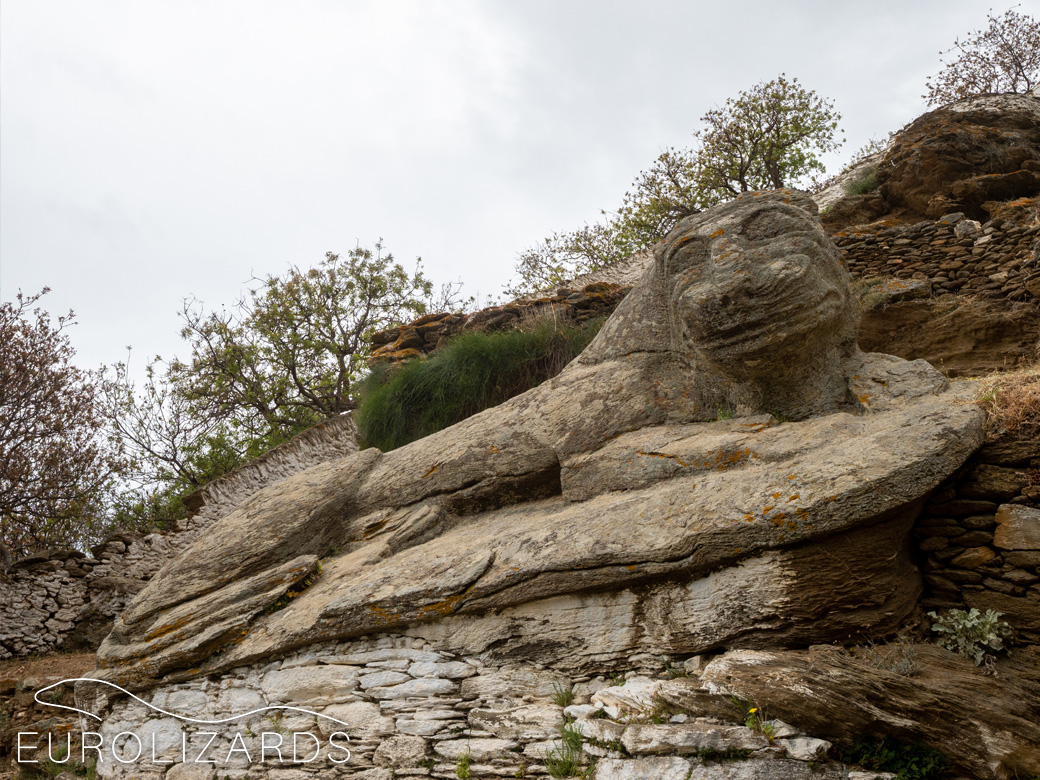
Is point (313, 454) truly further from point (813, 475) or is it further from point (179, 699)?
point (813, 475)

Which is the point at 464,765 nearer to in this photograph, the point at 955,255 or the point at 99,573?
the point at 955,255

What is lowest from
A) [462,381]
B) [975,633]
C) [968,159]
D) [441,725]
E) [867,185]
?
[441,725]

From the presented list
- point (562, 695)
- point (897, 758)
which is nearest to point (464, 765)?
point (562, 695)

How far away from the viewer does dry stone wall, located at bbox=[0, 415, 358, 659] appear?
10.8 m

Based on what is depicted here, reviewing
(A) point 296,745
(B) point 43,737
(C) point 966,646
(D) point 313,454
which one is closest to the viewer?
(C) point 966,646

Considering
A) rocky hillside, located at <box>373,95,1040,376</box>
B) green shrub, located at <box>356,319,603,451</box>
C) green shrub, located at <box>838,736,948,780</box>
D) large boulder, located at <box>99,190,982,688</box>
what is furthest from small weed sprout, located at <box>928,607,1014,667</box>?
green shrub, located at <box>356,319,603,451</box>

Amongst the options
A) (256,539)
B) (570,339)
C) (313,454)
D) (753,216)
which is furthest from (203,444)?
(753,216)

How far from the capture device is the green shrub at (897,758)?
3.73m

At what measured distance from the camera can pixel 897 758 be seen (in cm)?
379

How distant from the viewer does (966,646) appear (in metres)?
4.39

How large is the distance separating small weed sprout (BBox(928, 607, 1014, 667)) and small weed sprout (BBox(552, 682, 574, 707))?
2.17m

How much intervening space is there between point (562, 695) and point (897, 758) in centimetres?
191

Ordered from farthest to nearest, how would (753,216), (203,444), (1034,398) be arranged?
(203,444) < (753,216) < (1034,398)

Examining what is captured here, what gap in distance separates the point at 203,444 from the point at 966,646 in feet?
51.7
